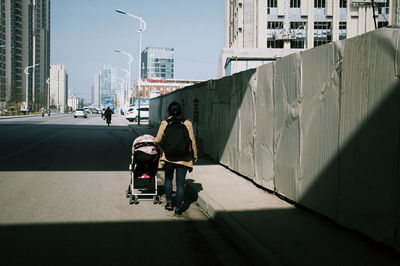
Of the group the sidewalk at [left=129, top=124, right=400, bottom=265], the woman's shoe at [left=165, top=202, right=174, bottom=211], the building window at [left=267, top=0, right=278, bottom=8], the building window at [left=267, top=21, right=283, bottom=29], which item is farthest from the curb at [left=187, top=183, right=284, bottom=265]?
the building window at [left=267, top=0, right=278, bottom=8]

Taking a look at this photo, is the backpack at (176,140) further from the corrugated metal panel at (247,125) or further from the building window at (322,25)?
the building window at (322,25)

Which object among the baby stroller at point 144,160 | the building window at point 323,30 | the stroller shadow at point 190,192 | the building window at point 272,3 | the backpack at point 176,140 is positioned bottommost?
the stroller shadow at point 190,192

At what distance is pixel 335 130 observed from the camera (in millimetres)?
6246

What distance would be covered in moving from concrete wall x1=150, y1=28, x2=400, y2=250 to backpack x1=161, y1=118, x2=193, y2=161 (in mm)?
1761

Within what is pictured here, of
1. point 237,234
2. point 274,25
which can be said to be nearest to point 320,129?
point 237,234

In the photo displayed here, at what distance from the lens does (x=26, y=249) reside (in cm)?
539

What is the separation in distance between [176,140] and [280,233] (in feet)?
7.05

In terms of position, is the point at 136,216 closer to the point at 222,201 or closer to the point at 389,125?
the point at 222,201

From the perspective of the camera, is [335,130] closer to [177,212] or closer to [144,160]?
[177,212]

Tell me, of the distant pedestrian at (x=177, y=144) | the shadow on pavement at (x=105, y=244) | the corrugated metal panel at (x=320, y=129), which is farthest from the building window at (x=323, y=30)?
the shadow on pavement at (x=105, y=244)

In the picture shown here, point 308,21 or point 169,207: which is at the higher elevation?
point 308,21

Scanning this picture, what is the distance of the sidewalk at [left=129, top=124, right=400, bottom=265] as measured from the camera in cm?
484

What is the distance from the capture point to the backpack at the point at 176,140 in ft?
23.4

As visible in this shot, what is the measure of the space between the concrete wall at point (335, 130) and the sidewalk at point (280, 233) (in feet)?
0.60
